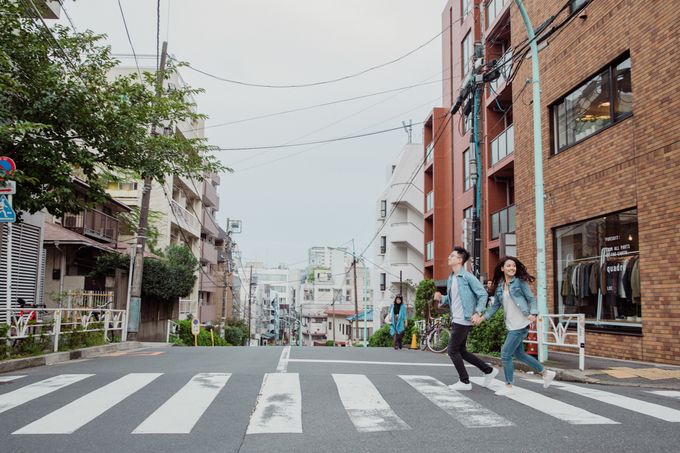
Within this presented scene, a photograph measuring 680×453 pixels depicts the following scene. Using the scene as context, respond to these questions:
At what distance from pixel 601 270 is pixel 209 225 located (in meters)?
38.4

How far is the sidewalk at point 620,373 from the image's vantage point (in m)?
8.43

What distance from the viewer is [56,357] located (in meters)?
11.5

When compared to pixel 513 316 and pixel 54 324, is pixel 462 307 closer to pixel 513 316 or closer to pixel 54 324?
pixel 513 316

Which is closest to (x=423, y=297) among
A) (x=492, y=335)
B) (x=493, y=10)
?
(x=492, y=335)

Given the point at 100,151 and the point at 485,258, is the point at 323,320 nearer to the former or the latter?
the point at 485,258

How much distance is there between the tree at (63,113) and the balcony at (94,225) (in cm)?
1203

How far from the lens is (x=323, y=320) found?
78.9 meters

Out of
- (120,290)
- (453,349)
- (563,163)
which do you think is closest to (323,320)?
(120,290)

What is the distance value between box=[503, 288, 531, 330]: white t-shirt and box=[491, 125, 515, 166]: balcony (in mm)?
13986

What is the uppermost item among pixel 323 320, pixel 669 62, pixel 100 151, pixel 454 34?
pixel 454 34

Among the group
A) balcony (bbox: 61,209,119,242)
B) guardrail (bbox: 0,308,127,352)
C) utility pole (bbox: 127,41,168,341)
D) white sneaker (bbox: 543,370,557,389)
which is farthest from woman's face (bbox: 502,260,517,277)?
balcony (bbox: 61,209,119,242)

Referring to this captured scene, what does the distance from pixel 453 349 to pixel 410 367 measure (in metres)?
3.05

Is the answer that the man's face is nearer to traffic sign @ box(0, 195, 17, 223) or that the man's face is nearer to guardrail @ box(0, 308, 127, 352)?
traffic sign @ box(0, 195, 17, 223)

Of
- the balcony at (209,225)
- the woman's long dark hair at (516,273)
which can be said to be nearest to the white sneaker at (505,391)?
the woman's long dark hair at (516,273)
